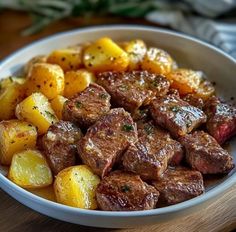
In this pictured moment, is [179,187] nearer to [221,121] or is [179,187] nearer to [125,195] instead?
[125,195]

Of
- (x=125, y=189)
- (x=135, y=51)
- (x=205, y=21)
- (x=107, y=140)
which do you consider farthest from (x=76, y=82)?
(x=205, y=21)

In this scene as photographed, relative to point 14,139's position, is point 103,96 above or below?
above

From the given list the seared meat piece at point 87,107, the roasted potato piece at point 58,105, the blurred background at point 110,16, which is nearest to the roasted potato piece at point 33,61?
the roasted potato piece at point 58,105

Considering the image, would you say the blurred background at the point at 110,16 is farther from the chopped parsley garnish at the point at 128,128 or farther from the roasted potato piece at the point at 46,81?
the chopped parsley garnish at the point at 128,128

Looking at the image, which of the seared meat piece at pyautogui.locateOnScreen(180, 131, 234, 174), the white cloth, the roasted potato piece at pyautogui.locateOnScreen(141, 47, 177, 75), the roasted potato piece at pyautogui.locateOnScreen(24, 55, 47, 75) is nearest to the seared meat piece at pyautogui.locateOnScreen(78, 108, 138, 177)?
the seared meat piece at pyautogui.locateOnScreen(180, 131, 234, 174)

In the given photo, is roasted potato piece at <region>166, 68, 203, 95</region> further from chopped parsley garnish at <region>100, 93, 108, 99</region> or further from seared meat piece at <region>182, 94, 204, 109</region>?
chopped parsley garnish at <region>100, 93, 108, 99</region>

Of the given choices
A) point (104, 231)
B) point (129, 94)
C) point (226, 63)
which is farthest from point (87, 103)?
point (226, 63)
